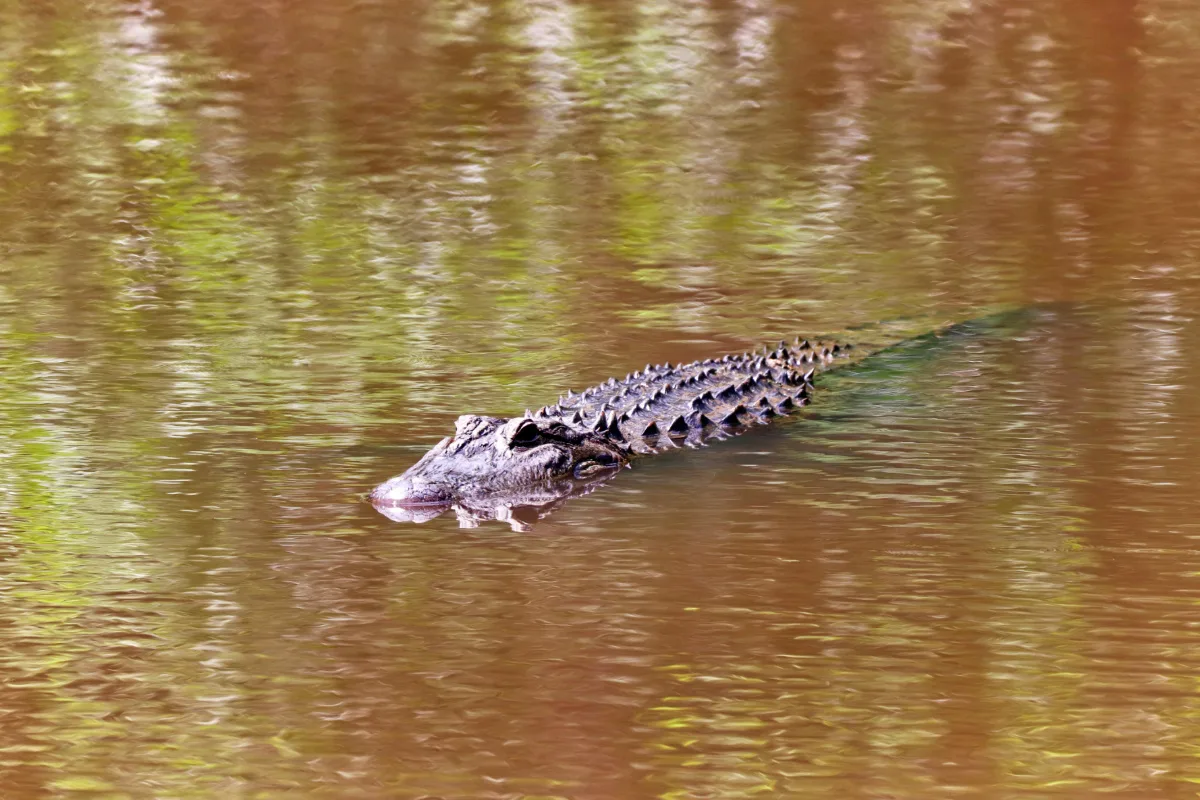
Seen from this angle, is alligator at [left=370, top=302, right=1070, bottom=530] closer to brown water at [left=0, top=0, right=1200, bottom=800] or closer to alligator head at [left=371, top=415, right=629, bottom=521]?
alligator head at [left=371, top=415, right=629, bottom=521]

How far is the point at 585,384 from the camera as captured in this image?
28.9 feet

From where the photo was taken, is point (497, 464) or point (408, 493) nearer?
point (408, 493)

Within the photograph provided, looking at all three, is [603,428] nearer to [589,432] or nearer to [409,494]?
[589,432]

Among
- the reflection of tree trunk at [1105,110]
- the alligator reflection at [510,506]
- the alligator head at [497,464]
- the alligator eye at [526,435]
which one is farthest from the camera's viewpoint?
the reflection of tree trunk at [1105,110]

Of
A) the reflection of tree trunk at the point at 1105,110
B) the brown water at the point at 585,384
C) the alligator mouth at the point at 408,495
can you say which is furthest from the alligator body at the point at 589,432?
the reflection of tree trunk at the point at 1105,110

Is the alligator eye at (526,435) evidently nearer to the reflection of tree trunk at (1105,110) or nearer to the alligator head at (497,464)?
the alligator head at (497,464)

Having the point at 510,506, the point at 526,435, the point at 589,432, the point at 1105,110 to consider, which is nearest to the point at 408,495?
the point at 510,506

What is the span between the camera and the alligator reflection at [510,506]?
6771 mm

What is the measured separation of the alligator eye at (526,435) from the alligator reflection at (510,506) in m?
0.18

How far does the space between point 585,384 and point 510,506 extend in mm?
1823

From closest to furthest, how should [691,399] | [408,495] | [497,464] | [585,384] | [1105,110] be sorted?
[408,495]
[497,464]
[691,399]
[585,384]
[1105,110]

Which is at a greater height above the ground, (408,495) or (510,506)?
(408,495)

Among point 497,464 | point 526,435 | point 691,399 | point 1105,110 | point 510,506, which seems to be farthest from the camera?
point 1105,110

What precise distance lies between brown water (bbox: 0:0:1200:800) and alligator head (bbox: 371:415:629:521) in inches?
9.5
